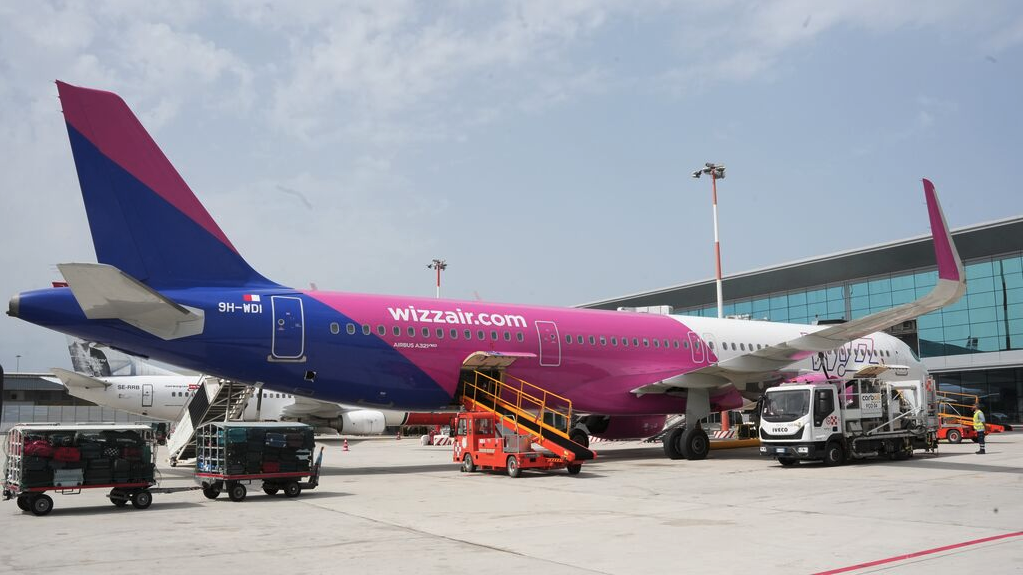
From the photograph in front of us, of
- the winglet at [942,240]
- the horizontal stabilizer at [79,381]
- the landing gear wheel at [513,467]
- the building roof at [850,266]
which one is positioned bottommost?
the landing gear wheel at [513,467]

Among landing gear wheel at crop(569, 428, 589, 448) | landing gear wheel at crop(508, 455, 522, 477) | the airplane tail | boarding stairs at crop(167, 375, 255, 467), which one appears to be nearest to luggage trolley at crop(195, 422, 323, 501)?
the airplane tail

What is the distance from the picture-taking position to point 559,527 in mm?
10297

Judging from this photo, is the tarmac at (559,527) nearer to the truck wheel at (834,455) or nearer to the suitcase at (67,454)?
the suitcase at (67,454)

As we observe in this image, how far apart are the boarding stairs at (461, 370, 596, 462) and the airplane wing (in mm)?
2944

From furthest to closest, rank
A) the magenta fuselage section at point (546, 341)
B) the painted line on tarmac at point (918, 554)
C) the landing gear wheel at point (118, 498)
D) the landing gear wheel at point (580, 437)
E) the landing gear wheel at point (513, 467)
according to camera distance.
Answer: the landing gear wheel at point (580, 437) < the magenta fuselage section at point (546, 341) < the landing gear wheel at point (513, 467) < the landing gear wheel at point (118, 498) < the painted line on tarmac at point (918, 554)

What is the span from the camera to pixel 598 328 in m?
22.1

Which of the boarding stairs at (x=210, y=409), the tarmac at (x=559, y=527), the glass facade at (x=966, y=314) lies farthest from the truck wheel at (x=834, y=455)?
the glass facade at (x=966, y=314)

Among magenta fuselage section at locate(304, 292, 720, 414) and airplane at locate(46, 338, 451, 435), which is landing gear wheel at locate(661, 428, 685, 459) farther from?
airplane at locate(46, 338, 451, 435)

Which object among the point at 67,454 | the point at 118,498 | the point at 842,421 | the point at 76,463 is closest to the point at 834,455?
the point at 842,421

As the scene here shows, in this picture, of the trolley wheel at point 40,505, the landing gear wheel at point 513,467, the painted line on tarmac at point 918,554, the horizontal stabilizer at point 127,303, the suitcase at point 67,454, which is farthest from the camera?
the landing gear wheel at point 513,467

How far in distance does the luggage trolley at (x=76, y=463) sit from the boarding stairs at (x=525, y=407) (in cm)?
749

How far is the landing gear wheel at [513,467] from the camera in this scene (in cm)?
1730

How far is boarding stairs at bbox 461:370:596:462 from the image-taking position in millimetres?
17406

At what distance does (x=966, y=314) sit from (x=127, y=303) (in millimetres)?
43629
